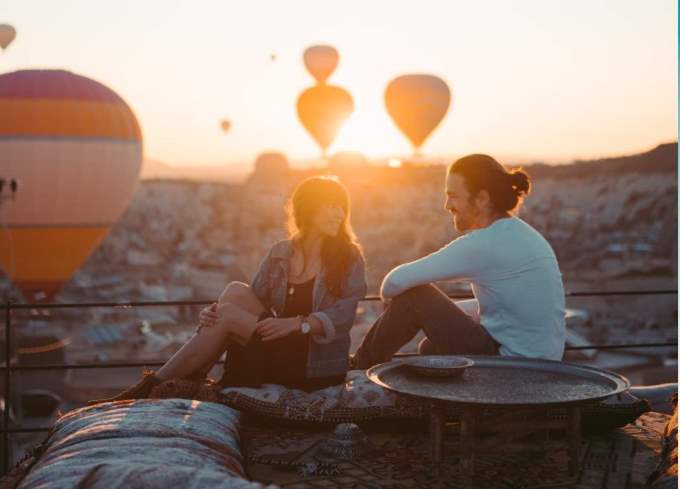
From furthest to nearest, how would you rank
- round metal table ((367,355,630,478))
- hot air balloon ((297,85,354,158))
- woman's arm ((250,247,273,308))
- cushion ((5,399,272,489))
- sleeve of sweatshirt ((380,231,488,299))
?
hot air balloon ((297,85,354,158)) < woman's arm ((250,247,273,308)) < sleeve of sweatshirt ((380,231,488,299)) < round metal table ((367,355,630,478)) < cushion ((5,399,272,489))

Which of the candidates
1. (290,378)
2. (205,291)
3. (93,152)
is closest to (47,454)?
(290,378)

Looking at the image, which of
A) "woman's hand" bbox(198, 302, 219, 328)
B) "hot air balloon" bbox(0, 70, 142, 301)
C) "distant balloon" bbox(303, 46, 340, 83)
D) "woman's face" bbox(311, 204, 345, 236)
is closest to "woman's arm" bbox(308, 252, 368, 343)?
"woman's face" bbox(311, 204, 345, 236)

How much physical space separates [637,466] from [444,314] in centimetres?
88

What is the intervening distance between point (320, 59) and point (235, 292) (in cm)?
2643

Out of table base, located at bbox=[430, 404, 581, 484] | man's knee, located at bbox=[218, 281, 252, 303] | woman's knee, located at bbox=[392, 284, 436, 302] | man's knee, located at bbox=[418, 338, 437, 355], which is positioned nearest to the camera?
→ table base, located at bbox=[430, 404, 581, 484]

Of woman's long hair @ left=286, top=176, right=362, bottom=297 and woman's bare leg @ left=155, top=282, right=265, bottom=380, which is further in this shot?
woman's long hair @ left=286, top=176, right=362, bottom=297

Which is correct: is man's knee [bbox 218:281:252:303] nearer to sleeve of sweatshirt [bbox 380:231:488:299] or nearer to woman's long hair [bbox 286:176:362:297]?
woman's long hair [bbox 286:176:362:297]

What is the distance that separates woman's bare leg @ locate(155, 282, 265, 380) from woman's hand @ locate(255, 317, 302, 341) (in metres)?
0.04

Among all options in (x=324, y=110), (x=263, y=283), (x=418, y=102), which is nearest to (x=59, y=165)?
(x=418, y=102)

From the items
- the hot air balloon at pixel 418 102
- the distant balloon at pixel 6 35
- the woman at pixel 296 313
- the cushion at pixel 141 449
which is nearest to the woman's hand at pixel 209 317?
the woman at pixel 296 313

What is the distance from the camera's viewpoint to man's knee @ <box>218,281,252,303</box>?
11.8 feet

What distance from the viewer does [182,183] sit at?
2184 inches

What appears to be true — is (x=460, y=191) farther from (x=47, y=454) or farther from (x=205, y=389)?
(x=47, y=454)

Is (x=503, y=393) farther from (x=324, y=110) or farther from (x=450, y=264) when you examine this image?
(x=324, y=110)
